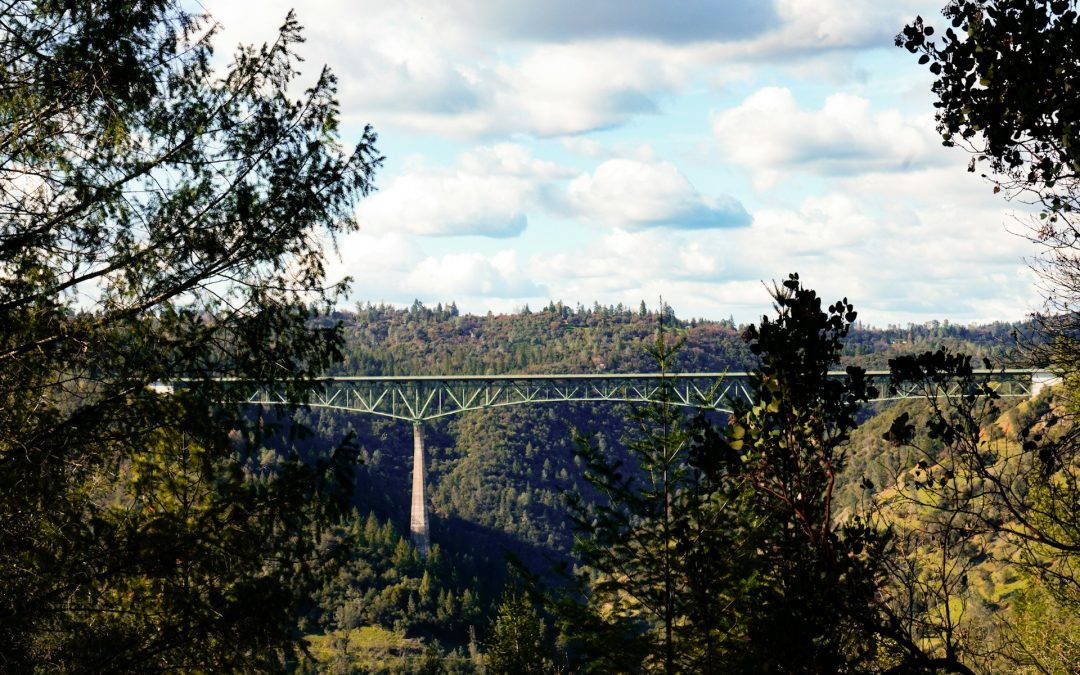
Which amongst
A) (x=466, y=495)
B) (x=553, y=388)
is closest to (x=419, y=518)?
(x=553, y=388)

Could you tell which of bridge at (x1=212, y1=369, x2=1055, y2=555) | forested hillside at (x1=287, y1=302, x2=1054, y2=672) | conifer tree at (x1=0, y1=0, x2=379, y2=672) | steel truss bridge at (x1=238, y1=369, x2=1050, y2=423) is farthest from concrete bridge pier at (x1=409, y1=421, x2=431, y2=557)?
conifer tree at (x1=0, y1=0, x2=379, y2=672)

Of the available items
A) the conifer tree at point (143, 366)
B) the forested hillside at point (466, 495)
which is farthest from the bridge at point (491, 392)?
the conifer tree at point (143, 366)

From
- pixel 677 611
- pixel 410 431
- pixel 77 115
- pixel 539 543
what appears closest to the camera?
pixel 77 115

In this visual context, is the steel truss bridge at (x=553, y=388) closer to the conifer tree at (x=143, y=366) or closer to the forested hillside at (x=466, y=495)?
the conifer tree at (x=143, y=366)

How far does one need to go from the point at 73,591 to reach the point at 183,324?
2.02 m

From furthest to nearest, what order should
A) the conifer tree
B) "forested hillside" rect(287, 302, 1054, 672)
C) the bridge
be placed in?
"forested hillside" rect(287, 302, 1054, 672) → the bridge → the conifer tree

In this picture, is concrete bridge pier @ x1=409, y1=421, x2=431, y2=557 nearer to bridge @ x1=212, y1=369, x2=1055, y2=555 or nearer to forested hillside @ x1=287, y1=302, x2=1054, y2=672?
bridge @ x1=212, y1=369, x2=1055, y2=555

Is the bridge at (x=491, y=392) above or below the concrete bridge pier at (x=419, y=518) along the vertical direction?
above

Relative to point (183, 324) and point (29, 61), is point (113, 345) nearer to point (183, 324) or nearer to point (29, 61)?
point (183, 324)

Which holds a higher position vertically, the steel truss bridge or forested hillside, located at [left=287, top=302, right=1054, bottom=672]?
the steel truss bridge

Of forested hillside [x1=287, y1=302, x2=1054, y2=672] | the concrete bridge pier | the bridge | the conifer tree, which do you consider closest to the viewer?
the conifer tree

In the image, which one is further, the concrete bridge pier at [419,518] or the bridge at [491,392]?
the concrete bridge pier at [419,518]

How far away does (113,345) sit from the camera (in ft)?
24.7

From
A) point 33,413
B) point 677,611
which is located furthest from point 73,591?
point 677,611
